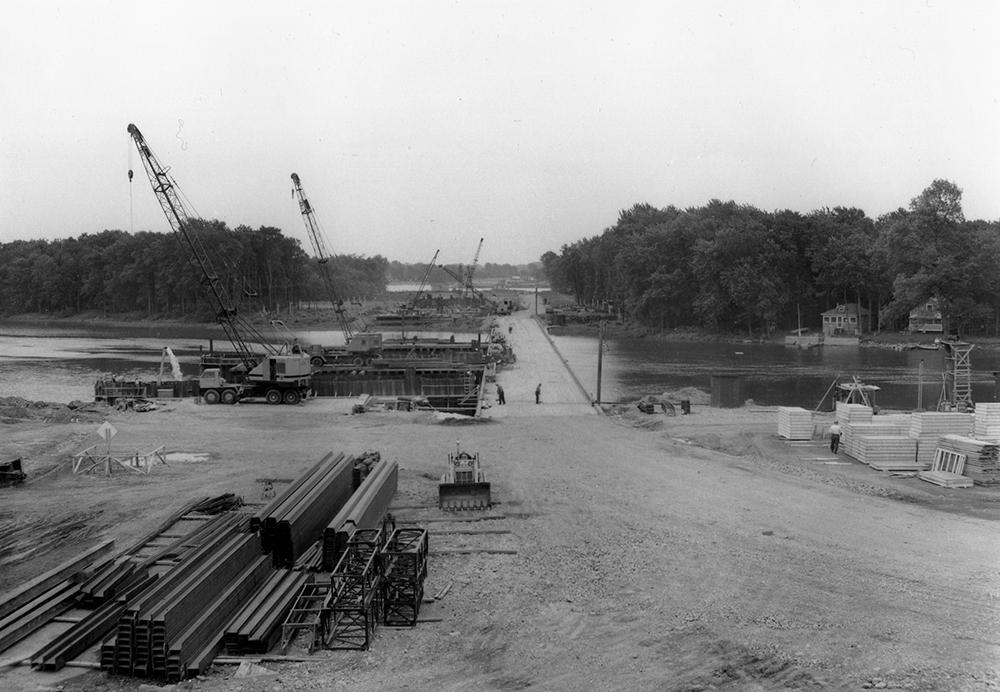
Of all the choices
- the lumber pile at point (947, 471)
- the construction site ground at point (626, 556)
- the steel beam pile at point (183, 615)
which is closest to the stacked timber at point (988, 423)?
the lumber pile at point (947, 471)

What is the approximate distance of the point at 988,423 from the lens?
23.6 meters

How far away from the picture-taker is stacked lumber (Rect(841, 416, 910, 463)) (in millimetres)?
25156

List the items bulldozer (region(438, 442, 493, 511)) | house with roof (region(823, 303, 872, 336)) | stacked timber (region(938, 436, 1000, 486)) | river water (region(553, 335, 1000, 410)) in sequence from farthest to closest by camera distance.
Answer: house with roof (region(823, 303, 872, 336)) → river water (region(553, 335, 1000, 410)) → stacked timber (region(938, 436, 1000, 486)) → bulldozer (region(438, 442, 493, 511))

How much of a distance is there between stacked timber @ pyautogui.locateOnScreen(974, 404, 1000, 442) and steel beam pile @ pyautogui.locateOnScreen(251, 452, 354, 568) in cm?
1797

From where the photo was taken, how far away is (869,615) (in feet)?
42.0

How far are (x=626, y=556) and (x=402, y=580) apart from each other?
15.9 ft

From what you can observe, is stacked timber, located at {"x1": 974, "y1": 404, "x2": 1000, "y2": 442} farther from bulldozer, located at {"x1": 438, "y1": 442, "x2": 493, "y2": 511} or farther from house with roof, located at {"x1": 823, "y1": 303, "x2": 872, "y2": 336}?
Answer: house with roof, located at {"x1": 823, "y1": 303, "x2": 872, "y2": 336}

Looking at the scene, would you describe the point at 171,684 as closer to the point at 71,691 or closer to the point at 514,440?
the point at 71,691

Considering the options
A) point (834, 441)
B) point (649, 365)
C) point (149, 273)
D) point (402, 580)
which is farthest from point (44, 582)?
point (149, 273)

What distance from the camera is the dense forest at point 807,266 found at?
8250cm

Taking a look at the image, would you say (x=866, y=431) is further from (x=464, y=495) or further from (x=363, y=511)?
(x=363, y=511)

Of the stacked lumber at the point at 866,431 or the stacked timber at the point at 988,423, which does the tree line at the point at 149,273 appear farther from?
the stacked timber at the point at 988,423

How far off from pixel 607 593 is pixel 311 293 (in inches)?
5512

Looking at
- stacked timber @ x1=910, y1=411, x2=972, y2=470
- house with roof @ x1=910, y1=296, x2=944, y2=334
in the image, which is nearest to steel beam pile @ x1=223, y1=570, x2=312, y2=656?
stacked timber @ x1=910, y1=411, x2=972, y2=470
